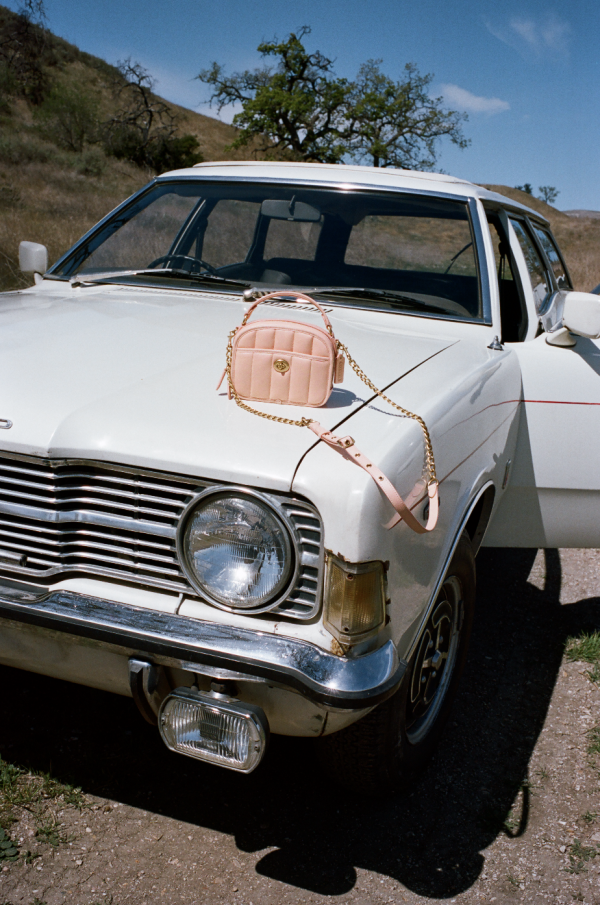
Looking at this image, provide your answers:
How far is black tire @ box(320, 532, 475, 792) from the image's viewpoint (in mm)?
1922

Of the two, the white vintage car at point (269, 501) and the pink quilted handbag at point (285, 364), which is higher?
the pink quilted handbag at point (285, 364)

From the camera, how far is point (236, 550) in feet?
5.19

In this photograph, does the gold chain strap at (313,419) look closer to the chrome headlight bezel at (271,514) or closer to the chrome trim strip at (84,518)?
A: the chrome headlight bezel at (271,514)

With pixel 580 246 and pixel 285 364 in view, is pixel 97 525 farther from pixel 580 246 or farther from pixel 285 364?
pixel 580 246

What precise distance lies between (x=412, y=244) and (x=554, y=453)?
1.26 m

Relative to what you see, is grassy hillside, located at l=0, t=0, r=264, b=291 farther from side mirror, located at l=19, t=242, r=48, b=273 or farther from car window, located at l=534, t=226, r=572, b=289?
car window, located at l=534, t=226, r=572, b=289

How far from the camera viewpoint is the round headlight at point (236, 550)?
155 centimetres

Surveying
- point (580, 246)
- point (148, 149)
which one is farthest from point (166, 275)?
point (580, 246)

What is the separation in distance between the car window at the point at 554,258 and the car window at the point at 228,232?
64.2 inches

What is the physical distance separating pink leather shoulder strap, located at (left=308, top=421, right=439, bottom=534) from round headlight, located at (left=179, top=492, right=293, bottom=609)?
20 cm

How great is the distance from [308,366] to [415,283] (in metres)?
1.38

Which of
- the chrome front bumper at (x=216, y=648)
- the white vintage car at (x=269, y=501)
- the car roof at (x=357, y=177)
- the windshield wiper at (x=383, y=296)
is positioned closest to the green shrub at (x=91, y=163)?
the car roof at (x=357, y=177)

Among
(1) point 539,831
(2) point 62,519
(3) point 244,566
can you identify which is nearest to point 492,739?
(1) point 539,831

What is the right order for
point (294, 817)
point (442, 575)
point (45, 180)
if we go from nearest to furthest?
point (442, 575) < point (294, 817) < point (45, 180)
